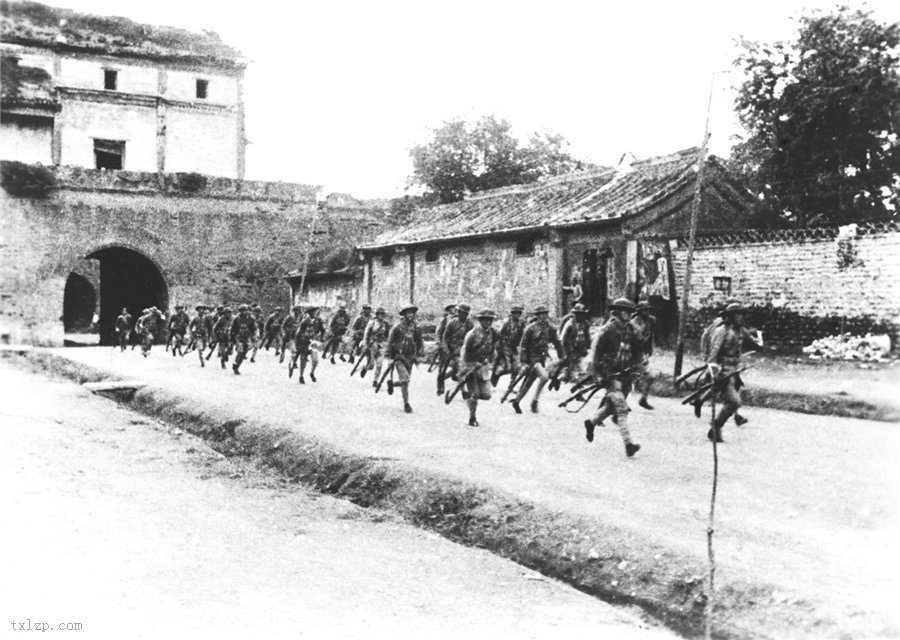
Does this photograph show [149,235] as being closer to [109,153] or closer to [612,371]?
[109,153]

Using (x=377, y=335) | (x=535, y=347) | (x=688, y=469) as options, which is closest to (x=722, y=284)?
(x=535, y=347)

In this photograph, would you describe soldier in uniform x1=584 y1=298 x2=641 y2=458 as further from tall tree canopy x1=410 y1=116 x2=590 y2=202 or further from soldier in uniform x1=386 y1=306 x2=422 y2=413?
tall tree canopy x1=410 y1=116 x2=590 y2=202

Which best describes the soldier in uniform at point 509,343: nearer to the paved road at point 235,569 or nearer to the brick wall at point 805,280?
the brick wall at point 805,280

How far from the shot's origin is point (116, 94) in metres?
36.6

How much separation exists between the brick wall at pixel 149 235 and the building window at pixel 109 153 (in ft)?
22.2

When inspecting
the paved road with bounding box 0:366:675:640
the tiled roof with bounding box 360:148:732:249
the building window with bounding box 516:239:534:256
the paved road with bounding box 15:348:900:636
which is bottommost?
the paved road with bounding box 0:366:675:640

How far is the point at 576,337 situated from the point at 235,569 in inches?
303

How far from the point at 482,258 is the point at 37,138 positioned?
21627 millimetres

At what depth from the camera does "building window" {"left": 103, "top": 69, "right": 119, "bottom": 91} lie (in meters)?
36.9

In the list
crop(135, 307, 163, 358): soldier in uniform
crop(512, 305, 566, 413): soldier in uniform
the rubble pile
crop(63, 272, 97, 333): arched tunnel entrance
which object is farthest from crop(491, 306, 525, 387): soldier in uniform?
crop(63, 272, 97, 333): arched tunnel entrance

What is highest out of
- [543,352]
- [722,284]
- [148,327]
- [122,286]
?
[722,284]

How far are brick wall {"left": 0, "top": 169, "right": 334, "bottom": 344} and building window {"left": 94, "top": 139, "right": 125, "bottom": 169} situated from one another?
6761mm

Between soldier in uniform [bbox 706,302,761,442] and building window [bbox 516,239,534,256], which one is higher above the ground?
building window [bbox 516,239,534,256]

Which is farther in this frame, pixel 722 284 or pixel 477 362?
pixel 722 284
